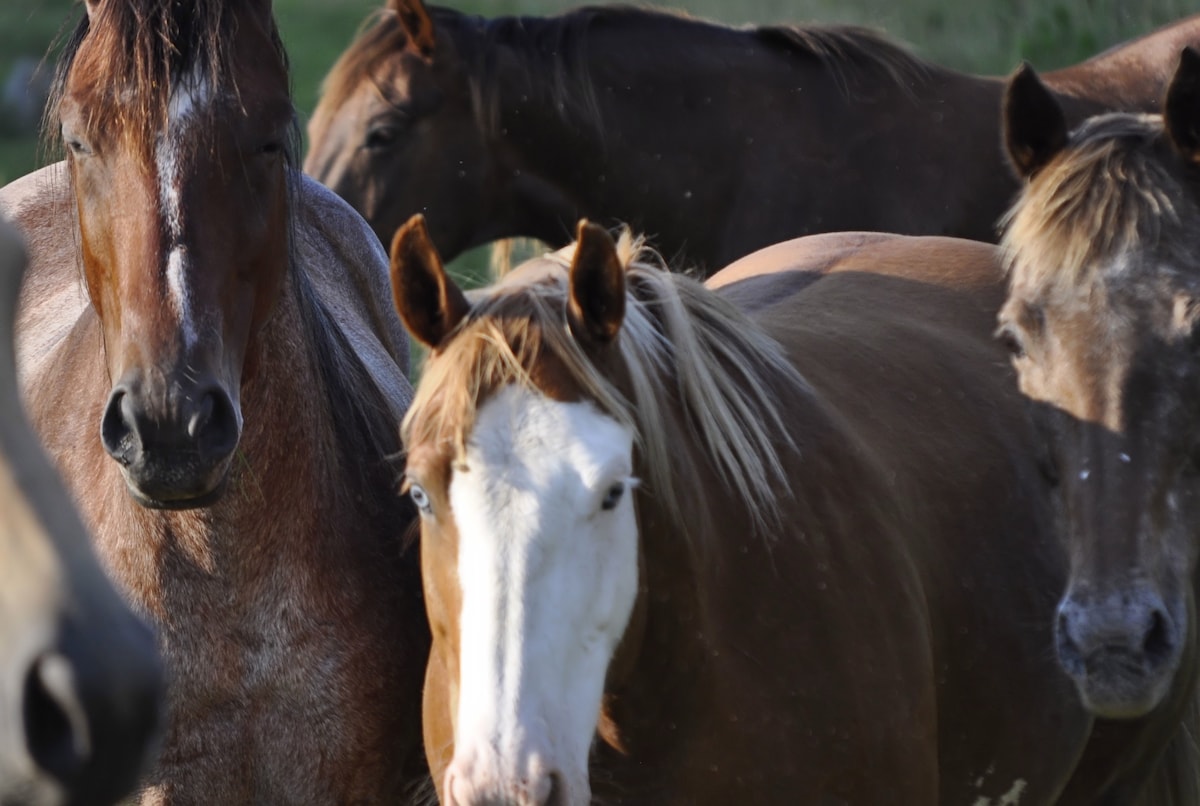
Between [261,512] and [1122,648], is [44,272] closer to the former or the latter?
[261,512]

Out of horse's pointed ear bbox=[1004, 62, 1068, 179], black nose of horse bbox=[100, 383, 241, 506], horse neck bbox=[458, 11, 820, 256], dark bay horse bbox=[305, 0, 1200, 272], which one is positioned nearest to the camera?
black nose of horse bbox=[100, 383, 241, 506]

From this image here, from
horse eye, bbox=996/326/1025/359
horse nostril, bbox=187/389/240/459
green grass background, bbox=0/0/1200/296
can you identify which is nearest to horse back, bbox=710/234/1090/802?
horse eye, bbox=996/326/1025/359

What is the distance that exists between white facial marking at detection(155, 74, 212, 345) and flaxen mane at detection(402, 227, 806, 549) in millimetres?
419

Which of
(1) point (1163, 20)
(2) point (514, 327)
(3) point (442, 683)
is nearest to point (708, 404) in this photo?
(2) point (514, 327)

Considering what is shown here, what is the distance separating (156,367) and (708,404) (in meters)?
0.93

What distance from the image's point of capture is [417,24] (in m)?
5.75

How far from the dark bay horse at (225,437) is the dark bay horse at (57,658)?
41.0 inches

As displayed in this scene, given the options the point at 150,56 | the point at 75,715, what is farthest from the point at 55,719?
the point at 150,56

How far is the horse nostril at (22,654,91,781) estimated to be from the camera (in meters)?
1.35

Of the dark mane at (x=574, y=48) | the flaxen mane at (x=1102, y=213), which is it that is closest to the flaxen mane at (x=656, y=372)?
the flaxen mane at (x=1102, y=213)

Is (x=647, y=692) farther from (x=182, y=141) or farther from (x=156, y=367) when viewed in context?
(x=182, y=141)

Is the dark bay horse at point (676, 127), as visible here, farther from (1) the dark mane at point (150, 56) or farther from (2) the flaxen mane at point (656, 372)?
(1) the dark mane at point (150, 56)

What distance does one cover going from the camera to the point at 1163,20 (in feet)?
28.6

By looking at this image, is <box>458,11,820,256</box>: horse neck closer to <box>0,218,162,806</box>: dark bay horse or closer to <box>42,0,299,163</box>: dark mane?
<box>42,0,299,163</box>: dark mane
